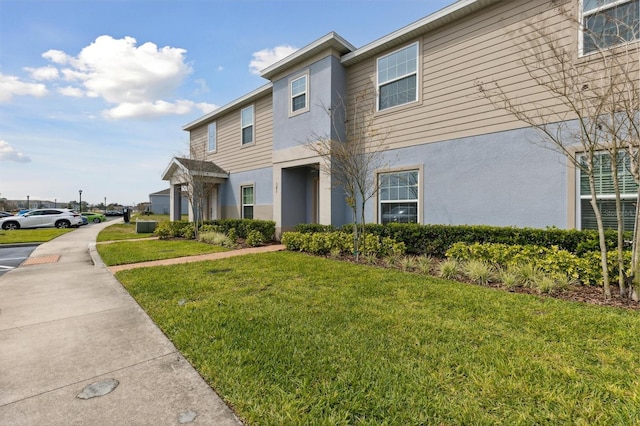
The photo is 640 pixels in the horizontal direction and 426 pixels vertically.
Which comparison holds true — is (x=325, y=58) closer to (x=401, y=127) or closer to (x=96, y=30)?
(x=401, y=127)

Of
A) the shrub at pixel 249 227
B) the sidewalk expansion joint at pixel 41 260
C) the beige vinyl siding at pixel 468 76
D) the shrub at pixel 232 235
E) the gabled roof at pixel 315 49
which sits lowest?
the sidewalk expansion joint at pixel 41 260

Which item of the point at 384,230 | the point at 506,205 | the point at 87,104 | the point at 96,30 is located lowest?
the point at 384,230

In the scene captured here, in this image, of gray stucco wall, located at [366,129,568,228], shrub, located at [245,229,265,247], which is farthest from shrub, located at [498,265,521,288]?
shrub, located at [245,229,265,247]

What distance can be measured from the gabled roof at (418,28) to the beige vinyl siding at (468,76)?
160mm

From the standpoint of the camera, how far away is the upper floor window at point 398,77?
8445 millimetres

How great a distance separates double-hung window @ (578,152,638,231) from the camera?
5586 mm

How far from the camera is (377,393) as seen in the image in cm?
224

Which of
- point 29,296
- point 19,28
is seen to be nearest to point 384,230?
point 29,296

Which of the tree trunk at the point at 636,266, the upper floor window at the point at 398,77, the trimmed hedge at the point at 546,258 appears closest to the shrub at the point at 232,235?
the upper floor window at the point at 398,77

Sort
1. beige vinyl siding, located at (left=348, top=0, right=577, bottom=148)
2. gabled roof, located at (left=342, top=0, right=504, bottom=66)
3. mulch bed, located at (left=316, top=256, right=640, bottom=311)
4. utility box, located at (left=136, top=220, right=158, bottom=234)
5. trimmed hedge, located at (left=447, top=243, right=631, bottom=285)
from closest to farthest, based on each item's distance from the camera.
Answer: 1. mulch bed, located at (left=316, top=256, right=640, bottom=311)
2. trimmed hedge, located at (left=447, top=243, right=631, bottom=285)
3. beige vinyl siding, located at (left=348, top=0, right=577, bottom=148)
4. gabled roof, located at (left=342, top=0, right=504, bottom=66)
5. utility box, located at (left=136, top=220, right=158, bottom=234)

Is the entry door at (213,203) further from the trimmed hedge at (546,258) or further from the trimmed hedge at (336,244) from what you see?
the trimmed hedge at (546,258)

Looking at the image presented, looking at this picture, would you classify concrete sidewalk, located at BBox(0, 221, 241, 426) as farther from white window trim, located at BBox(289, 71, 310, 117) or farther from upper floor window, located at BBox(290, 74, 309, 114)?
upper floor window, located at BBox(290, 74, 309, 114)

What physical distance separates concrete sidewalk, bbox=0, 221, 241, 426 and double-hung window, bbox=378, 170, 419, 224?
6.75 m

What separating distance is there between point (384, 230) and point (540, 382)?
18.9ft
